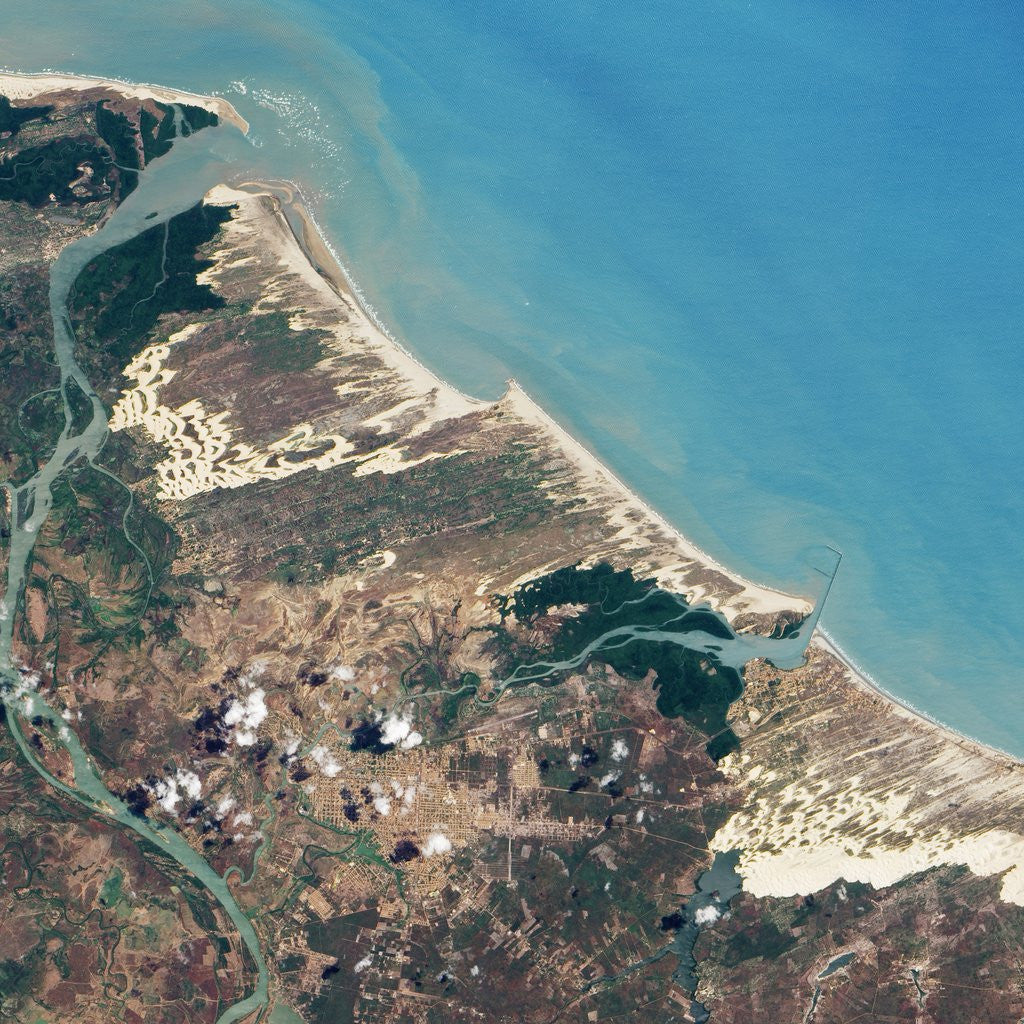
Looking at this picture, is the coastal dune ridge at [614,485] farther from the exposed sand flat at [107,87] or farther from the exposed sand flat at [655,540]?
the exposed sand flat at [107,87]

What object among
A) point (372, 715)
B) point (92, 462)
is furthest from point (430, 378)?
point (92, 462)

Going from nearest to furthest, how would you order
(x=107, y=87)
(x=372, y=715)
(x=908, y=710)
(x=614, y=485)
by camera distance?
(x=372, y=715), (x=908, y=710), (x=614, y=485), (x=107, y=87)

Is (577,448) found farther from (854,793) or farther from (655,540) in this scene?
(854,793)

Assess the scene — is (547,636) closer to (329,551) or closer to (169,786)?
(329,551)

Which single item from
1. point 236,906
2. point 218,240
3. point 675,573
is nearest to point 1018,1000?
point 675,573

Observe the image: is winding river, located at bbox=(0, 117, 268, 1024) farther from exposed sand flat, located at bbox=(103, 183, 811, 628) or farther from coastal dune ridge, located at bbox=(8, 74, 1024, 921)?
exposed sand flat, located at bbox=(103, 183, 811, 628)

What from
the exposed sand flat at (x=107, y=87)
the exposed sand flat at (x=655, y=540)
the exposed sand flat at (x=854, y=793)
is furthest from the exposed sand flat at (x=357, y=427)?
the exposed sand flat at (x=107, y=87)
